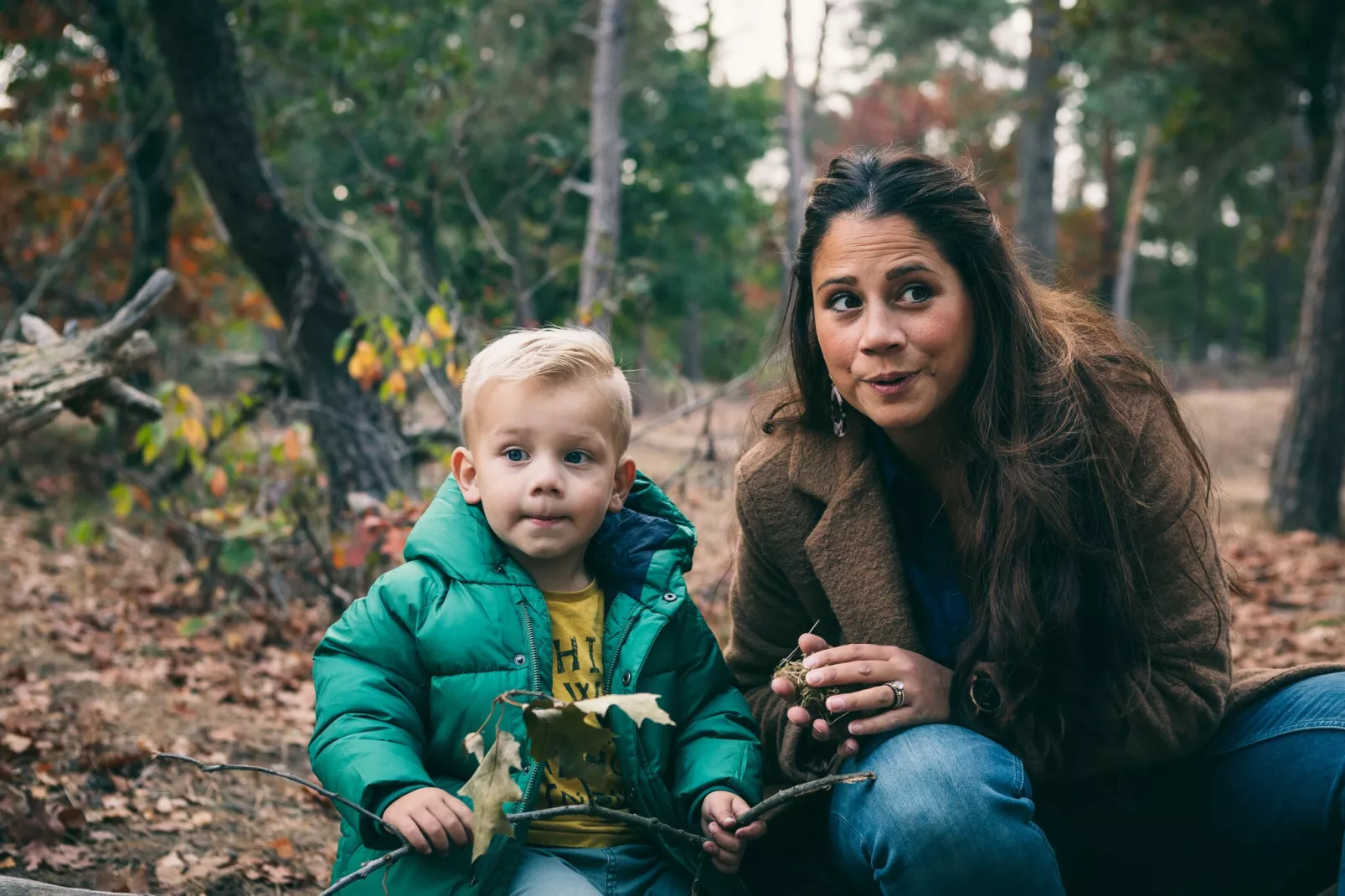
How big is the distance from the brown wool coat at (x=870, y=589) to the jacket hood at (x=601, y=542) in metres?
0.19

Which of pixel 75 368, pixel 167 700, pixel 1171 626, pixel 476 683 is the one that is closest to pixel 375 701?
pixel 476 683

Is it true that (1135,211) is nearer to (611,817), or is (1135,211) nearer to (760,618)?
(760,618)

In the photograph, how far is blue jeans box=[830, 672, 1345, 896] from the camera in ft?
6.18

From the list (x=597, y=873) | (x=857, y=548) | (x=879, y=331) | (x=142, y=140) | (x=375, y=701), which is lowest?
(x=597, y=873)

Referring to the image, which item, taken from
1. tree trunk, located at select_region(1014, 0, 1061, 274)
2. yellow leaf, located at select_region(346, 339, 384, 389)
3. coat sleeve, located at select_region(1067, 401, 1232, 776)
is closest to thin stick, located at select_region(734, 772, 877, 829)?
coat sleeve, located at select_region(1067, 401, 1232, 776)

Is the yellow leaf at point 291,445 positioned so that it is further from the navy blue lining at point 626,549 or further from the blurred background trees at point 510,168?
the navy blue lining at point 626,549

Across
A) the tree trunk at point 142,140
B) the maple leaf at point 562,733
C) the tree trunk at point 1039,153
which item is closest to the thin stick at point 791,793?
the maple leaf at point 562,733

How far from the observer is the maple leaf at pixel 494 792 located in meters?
1.76

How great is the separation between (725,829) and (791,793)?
15 centimetres

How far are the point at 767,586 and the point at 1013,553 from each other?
0.56 metres

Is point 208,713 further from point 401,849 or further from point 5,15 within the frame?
point 5,15

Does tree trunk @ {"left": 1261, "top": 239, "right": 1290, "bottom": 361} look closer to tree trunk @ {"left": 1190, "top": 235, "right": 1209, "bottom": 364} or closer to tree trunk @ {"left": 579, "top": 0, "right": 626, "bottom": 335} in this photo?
tree trunk @ {"left": 1190, "top": 235, "right": 1209, "bottom": 364}

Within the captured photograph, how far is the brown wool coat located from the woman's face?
0.21 m

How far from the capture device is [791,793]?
197cm
